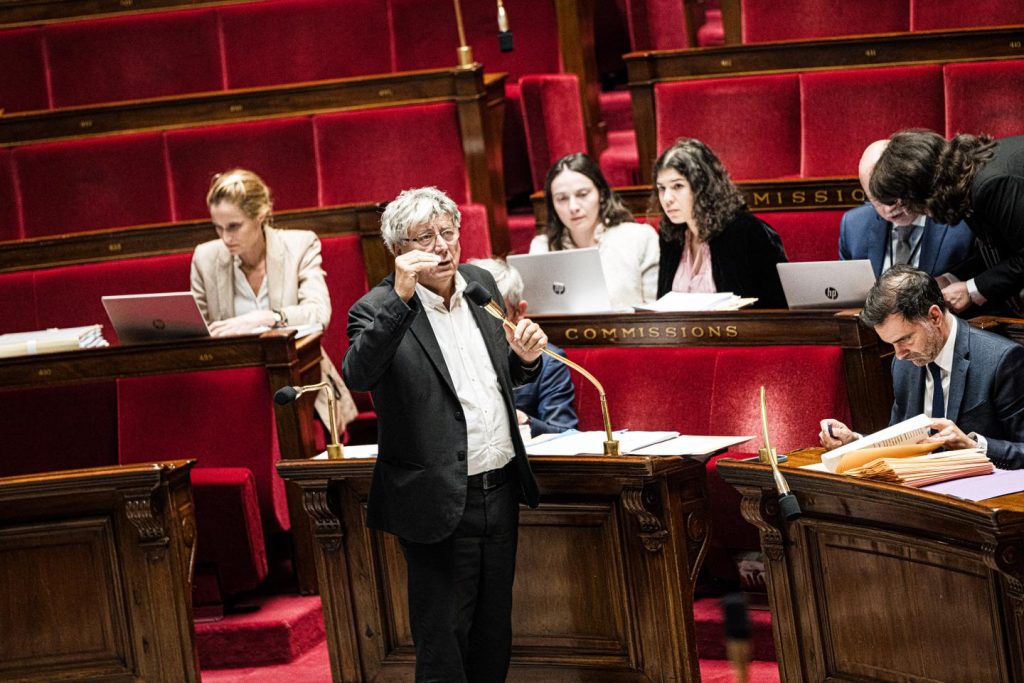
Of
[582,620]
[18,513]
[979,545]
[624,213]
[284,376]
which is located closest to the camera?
[979,545]

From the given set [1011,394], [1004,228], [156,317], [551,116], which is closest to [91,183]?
[156,317]

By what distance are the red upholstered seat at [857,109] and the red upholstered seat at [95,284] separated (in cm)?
99

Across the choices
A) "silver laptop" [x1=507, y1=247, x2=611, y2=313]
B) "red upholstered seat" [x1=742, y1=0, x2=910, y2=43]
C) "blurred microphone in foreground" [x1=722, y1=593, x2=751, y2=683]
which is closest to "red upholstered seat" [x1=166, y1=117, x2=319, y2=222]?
"silver laptop" [x1=507, y1=247, x2=611, y2=313]

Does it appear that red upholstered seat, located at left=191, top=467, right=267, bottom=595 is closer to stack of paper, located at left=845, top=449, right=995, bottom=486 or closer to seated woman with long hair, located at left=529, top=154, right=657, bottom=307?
seated woman with long hair, located at left=529, top=154, right=657, bottom=307

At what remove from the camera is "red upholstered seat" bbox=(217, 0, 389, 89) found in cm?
251

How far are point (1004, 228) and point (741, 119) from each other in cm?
82

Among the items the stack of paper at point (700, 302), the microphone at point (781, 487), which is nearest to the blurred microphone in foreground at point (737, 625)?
the microphone at point (781, 487)

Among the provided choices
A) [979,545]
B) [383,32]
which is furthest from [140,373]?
[979,545]

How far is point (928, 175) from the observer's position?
138 cm

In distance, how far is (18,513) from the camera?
154 cm

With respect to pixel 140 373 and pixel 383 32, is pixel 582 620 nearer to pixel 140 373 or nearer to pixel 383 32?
pixel 140 373

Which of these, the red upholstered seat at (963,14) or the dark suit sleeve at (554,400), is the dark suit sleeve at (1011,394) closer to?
the dark suit sleeve at (554,400)

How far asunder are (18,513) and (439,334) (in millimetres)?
600

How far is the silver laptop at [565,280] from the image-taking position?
1735mm
